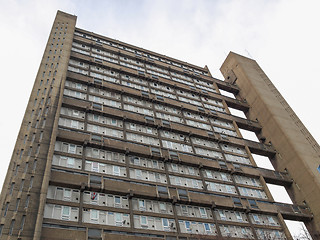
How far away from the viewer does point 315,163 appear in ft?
150

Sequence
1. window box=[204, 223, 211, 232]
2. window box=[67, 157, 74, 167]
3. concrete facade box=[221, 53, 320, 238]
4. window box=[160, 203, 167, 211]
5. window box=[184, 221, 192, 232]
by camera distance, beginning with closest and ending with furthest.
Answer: window box=[184, 221, 192, 232], window box=[67, 157, 74, 167], window box=[160, 203, 167, 211], window box=[204, 223, 211, 232], concrete facade box=[221, 53, 320, 238]

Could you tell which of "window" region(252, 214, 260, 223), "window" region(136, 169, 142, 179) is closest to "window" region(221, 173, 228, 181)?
"window" region(252, 214, 260, 223)

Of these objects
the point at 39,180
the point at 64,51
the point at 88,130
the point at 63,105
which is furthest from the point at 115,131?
the point at 64,51

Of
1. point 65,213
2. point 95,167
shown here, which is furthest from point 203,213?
point 65,213

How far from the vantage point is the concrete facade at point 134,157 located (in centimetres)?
2786

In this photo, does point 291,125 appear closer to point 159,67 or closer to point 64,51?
point 159,67

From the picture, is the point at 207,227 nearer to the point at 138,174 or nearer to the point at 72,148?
the point at 138,174

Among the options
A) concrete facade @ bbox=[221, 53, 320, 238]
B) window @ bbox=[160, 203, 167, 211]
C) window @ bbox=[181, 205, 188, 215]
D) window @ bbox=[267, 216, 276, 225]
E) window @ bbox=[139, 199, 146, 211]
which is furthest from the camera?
concrete facade @ bbox=[221, 53, 320, 238]

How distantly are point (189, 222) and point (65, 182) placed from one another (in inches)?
535

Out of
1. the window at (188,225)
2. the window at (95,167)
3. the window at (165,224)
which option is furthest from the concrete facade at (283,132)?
the window at (95,167)

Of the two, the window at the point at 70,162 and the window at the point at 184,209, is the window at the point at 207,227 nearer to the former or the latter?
the window at the point at 184,209

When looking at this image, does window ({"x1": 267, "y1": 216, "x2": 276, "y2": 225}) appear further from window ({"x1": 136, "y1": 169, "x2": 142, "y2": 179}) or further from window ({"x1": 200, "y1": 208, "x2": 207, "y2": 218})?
window ({"x1": 136, "y1": 169, "x2": 142, "y2": 179})

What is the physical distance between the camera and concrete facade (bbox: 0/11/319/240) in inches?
1097

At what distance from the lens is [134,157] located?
36.9 m
